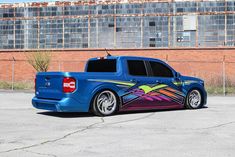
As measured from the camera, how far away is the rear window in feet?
38.2

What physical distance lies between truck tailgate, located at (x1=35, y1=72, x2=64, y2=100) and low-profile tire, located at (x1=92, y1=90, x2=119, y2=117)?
905 mm

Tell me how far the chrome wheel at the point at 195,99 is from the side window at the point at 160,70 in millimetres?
1033

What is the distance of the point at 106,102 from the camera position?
10.9m

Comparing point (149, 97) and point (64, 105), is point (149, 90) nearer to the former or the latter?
point (149, 97)

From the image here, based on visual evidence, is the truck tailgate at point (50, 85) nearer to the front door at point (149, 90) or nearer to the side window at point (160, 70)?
the front door at point (149, 90)

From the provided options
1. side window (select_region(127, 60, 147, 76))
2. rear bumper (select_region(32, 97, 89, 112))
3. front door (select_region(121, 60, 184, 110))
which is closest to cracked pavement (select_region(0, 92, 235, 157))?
rear bumper (select_region(32, 97, 89, 112))

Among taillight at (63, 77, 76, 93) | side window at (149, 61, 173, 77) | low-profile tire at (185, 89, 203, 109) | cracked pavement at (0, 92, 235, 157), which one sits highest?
side window at (149, 61, 173, 77)

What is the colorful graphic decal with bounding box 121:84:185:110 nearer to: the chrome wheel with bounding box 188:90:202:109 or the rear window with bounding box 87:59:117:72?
the chrome wheel with bounding box 188:90:202:109

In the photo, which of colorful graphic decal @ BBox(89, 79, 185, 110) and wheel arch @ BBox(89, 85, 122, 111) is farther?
colorful graphic decal @ BBox(89, 79, 185, 110)

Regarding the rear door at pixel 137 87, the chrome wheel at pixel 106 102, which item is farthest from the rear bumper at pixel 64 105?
the rear door at pixel 137 87

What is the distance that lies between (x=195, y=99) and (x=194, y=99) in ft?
0.17

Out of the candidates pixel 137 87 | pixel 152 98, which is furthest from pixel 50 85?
pixel 152 98

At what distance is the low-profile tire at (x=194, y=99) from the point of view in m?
12.9

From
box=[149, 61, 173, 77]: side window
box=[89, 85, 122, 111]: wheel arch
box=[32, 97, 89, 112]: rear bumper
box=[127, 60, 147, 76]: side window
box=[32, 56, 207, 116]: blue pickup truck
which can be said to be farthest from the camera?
box=[149, 61, 173, 77]: side window
